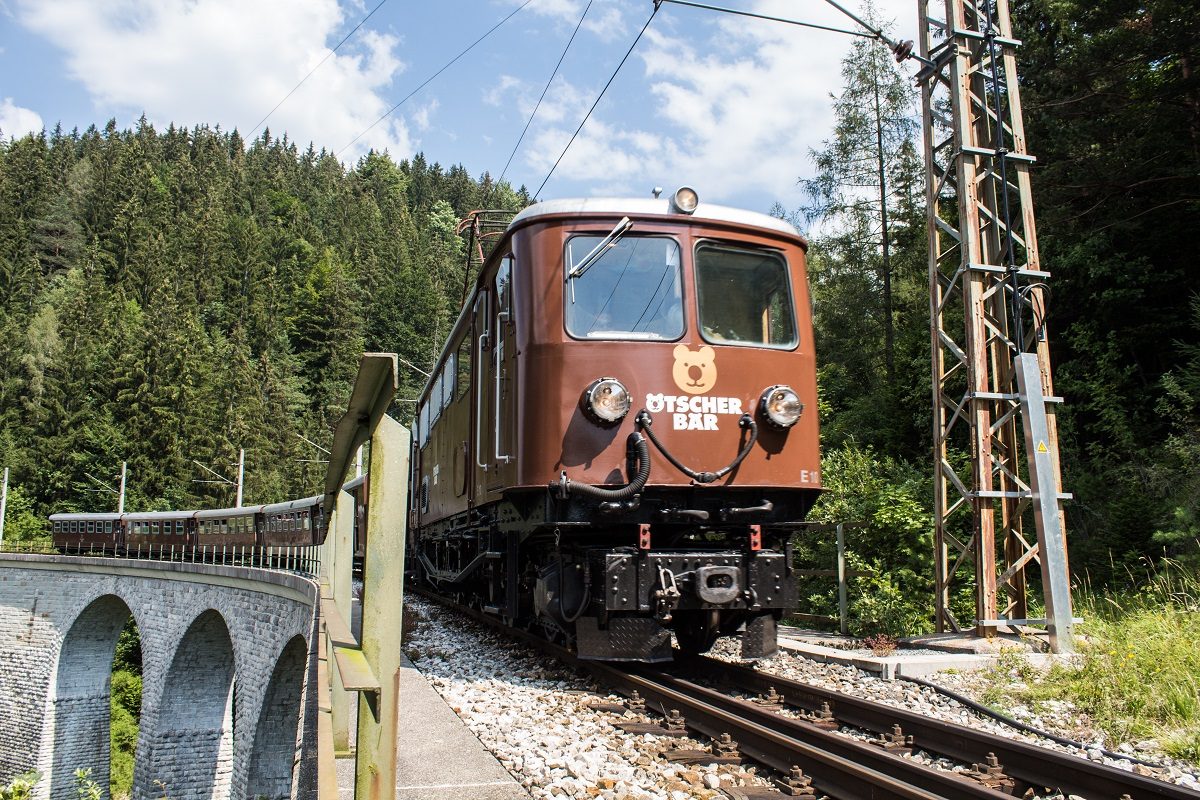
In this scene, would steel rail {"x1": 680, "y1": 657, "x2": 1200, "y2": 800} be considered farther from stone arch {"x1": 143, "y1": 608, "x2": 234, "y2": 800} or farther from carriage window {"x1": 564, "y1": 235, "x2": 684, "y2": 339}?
stone arch {"x1": 143, "y1": 608, "x2": 234, "y2": 800}

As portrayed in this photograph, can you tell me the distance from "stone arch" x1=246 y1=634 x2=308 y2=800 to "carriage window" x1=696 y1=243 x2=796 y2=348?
26.8ft

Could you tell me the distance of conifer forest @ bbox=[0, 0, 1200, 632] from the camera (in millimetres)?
12070

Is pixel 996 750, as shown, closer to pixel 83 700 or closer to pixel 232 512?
pixel 232 512

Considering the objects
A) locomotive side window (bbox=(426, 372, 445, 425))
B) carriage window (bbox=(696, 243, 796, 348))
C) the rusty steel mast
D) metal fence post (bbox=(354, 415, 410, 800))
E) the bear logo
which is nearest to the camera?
metal fence post (bbox=(354, 415, 410, 800))

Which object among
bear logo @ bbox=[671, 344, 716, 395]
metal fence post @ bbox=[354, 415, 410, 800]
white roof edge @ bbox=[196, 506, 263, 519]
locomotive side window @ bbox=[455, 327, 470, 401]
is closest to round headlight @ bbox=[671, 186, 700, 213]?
bear logo @ bbox=[671, 344, 716, 395]

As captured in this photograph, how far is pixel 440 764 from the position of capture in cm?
417

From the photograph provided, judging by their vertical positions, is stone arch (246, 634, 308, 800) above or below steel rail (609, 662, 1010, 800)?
below

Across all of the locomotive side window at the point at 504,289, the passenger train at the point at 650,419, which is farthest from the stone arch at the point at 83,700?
the passenger train at the point at 650,419

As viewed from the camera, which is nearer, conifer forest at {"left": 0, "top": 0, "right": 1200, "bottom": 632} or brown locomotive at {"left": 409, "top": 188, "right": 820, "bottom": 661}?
brown locomotive at {"left": 409, "top": 188, "right": 820, "bottom": 661}

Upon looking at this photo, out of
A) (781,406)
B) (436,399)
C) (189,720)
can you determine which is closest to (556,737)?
(781,406)

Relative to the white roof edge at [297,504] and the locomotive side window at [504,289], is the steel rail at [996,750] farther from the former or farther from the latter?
the white roof edge at [297,504]

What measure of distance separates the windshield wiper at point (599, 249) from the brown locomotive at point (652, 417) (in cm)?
2

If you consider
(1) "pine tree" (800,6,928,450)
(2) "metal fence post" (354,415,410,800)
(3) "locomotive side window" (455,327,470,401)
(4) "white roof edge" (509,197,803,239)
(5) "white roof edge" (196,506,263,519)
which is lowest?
(2) "metal fence post" (354,415,410,800)

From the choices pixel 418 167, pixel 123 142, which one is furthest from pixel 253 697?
pixel 418 167
